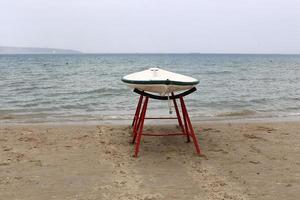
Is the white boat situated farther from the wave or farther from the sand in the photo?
the wave

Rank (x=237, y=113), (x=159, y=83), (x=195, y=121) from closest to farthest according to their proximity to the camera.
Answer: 1. (x=159, y=83)
2. (x=195, y=121)
3. (x=237, y=113)

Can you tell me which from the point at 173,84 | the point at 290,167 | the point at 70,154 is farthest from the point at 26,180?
the point at 290,167

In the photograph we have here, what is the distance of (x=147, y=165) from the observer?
19.4 feet

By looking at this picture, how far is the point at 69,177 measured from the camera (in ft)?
17.4

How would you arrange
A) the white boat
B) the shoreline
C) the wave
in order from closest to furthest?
the white boat
the shoreline
the wave

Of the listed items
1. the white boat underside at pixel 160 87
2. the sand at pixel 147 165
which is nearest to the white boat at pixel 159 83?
the white boat underside at pixel 160 87

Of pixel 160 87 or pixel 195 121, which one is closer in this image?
pixel 160 87

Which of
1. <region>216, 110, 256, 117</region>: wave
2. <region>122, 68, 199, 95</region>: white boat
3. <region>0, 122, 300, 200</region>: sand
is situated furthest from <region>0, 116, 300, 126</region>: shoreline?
<region>122, 68, 199, 95</region>: white boat

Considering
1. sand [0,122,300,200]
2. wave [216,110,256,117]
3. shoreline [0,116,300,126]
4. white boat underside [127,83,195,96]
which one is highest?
white boat underside [127,83,195,96]

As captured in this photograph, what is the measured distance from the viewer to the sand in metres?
4.74

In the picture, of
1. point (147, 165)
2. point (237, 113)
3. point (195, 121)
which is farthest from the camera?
point (237, 113)

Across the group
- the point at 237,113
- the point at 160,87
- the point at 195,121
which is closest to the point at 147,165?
the point at 160,87

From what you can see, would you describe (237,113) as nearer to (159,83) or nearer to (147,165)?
(159,83)

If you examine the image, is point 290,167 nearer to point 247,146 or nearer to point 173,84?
point 247,146
